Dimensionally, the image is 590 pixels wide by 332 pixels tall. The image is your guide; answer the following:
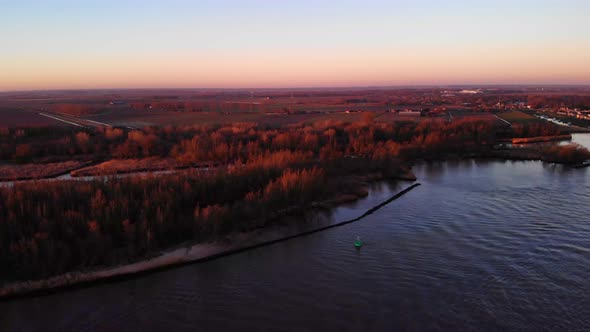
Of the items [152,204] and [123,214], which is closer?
[123,214]

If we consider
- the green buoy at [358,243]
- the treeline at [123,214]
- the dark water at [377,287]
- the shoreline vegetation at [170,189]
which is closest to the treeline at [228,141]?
the shoreline vegetation at [170,189]

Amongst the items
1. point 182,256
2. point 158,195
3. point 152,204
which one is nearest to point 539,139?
point 158,195

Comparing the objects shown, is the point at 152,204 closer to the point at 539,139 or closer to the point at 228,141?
the point at 228,141

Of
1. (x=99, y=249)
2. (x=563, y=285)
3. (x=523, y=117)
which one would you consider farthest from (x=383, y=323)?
(x=523, y=117)

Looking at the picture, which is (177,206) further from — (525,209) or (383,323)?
(525,209)

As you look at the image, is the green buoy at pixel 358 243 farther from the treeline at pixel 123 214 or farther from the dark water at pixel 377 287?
the treeline at pixel 123 214

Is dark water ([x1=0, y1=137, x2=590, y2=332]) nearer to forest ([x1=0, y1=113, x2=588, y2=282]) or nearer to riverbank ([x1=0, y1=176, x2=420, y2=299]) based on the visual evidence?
riverbank ([x1=0, y1=176, x2=420, y2=299])
